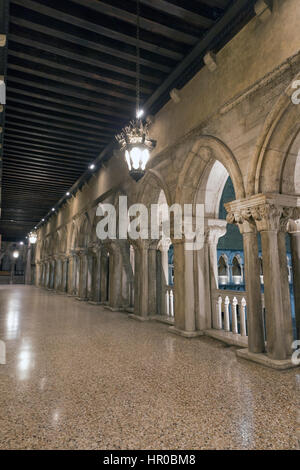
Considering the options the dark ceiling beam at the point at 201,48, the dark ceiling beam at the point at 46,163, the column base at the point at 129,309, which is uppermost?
the dark ceiling beam at the point at 46,163

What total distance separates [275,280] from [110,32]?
4.30 metres

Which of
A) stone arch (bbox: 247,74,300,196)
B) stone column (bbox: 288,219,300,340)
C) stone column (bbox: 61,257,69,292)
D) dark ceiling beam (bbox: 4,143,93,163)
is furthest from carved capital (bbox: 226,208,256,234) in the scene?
stone column (bbox: 61,257,69,292)

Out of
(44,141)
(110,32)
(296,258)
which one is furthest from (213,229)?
(44,141)

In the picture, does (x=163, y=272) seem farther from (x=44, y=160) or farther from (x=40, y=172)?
(x=40, y=172)

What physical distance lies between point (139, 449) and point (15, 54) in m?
5.75

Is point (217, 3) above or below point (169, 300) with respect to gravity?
above

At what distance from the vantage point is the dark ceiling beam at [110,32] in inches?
157

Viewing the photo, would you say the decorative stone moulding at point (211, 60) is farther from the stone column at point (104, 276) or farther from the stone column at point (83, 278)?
the stone column at point (83, 278)

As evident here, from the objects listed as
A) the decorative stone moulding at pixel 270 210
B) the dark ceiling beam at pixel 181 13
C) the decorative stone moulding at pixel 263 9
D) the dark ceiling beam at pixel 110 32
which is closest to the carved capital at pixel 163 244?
the decorative stone moulding at pixel 270 210

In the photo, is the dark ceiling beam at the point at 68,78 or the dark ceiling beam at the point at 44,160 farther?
the dark ceiling beam at the point at 44,160

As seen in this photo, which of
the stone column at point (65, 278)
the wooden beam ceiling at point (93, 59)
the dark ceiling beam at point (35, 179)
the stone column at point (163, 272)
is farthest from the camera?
the stone column at point (65, 278)

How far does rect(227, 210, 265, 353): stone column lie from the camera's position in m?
3.29

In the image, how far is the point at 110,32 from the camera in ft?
14.0

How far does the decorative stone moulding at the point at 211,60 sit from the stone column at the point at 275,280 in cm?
241
